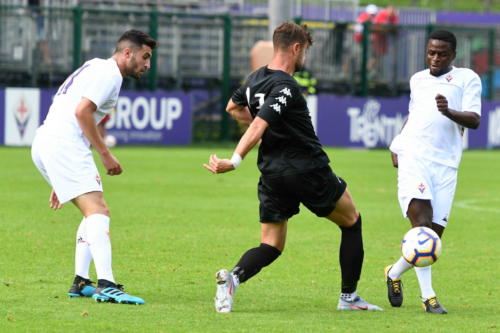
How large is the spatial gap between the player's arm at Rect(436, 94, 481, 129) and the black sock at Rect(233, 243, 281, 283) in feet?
5.20

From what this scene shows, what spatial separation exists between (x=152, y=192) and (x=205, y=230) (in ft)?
14.3

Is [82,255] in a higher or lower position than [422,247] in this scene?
lower

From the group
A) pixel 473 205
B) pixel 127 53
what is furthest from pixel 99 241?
pixel 473 205

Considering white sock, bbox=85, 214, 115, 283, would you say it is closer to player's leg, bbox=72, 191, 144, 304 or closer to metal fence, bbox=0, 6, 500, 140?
player's leg, bbox=72, 191, 144, 304

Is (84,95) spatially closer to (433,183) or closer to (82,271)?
(82,271)

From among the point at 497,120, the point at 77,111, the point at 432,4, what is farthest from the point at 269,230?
the point at 432,4

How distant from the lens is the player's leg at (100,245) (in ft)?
26.5

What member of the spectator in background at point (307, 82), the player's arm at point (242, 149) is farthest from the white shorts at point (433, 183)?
the spectator in background at point (307, 82)

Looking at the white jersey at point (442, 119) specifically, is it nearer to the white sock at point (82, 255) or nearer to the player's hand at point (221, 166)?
the player's hand at point (221, 166)

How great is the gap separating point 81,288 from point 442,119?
9.93 ft

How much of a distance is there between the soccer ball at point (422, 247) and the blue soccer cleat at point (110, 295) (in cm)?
198

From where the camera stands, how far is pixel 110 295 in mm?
8078

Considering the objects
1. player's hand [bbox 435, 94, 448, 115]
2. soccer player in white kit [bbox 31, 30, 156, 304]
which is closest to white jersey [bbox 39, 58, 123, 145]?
soccer player in white kit [bbox 31, 30, 156, 304]

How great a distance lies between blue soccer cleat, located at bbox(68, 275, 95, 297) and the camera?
27.8ft
